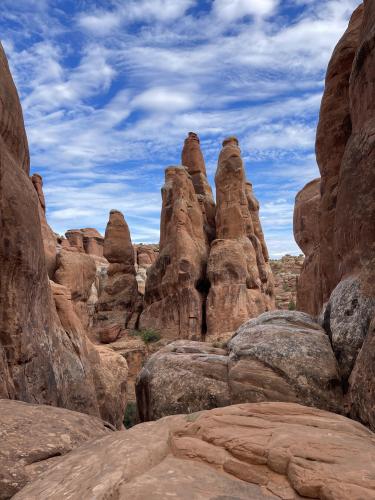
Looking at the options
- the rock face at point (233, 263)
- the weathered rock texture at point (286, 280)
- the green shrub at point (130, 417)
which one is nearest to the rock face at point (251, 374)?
the green shrub at point (130, 417)

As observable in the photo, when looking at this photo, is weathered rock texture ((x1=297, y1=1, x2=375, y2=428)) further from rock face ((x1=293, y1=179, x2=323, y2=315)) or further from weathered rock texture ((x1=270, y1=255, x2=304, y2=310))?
weathered rock texture ((x1=270, y1=255, x2=304, y2=310))

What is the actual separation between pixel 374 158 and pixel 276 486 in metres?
6.49

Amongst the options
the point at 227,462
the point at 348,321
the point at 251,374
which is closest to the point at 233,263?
the point at 348,321

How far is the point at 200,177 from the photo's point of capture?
143ft

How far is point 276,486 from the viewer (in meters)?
3.44

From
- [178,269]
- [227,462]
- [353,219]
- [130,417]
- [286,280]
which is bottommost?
[130,417]

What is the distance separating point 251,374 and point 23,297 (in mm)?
5049

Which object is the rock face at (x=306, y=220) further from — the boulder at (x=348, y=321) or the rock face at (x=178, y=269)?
the rock face at (x=178, y=269)

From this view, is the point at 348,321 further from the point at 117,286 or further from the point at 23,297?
the point at 117,286

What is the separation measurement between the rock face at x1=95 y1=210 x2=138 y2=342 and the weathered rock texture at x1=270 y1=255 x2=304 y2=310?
1541 cm

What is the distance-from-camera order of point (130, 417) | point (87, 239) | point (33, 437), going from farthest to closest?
1. point (87, 239)
2. point (130, 417)
3. point (33, 437)

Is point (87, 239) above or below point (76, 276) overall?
above

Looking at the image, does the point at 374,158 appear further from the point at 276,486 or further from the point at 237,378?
the point at 276,486

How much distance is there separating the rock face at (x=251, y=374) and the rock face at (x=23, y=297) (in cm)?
232
